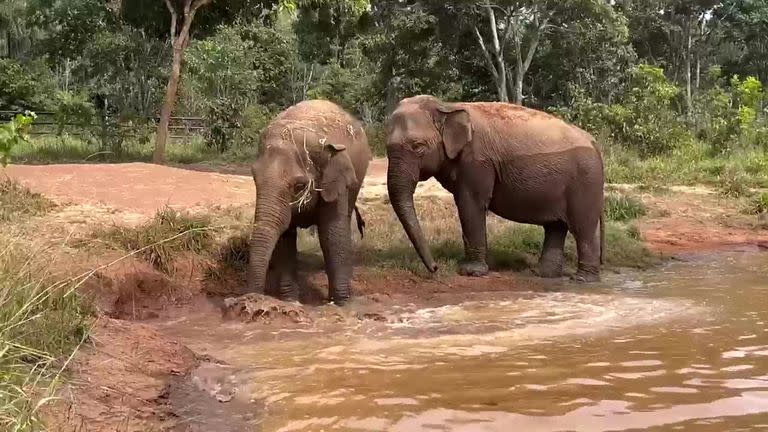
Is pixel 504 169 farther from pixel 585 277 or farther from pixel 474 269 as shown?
pixel 585 277

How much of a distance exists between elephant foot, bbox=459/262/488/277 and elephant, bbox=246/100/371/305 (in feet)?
5.92

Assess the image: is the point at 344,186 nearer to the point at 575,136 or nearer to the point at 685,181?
the point at 575,136

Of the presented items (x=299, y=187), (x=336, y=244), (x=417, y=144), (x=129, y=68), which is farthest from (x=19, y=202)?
(x=129, y=68)

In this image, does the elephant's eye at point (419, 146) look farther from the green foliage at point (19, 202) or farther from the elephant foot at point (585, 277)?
the green foliage at point (19, 202)

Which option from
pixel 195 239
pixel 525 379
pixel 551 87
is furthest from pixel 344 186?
pixel 551 87

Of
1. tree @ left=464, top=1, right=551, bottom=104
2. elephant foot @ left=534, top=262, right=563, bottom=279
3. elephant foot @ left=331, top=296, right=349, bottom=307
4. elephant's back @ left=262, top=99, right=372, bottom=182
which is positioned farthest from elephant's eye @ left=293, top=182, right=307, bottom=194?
tree @ left=464, top=1, right=551, bottom=104

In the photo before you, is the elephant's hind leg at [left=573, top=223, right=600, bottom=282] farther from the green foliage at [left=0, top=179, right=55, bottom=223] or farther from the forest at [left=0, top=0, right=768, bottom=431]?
the green foliage at [left=0, top=179, right=55, bottom=223]

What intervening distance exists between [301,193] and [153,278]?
5.42 ft

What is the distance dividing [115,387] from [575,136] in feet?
22.5

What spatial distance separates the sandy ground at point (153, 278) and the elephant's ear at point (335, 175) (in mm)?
1205

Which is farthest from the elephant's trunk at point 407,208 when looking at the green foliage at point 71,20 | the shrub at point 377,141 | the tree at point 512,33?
the tree at point 512,33

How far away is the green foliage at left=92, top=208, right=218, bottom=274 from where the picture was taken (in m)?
8.37

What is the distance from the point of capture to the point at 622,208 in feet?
44.3

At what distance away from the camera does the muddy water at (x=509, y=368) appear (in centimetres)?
452
